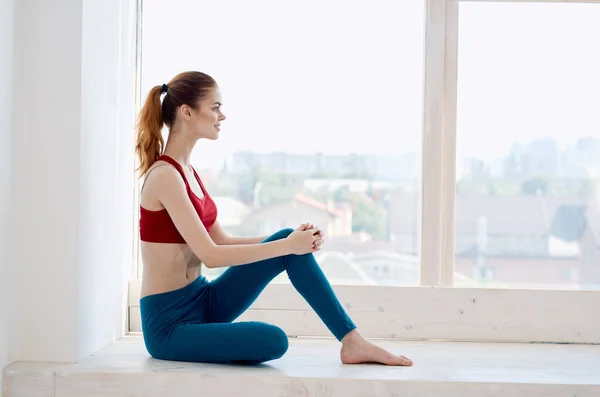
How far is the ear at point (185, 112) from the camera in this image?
103 inches

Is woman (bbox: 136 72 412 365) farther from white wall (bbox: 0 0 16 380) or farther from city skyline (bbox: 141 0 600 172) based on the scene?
city skyline (bbox: 141 0 600 172)

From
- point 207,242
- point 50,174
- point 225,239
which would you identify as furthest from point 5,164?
point 225,239

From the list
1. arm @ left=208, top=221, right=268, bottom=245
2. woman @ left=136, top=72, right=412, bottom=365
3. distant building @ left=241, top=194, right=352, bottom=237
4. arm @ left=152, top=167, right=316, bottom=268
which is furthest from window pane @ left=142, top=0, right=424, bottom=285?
arm @ left=152, top=167, right=316, bottom=268

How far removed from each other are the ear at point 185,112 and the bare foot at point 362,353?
0.90m

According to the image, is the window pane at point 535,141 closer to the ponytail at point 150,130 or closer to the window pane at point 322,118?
the window pane at point 322,118

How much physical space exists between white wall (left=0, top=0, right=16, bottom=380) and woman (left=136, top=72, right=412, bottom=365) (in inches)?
16.4

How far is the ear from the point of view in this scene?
261 centimetres

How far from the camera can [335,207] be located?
3.20 meters

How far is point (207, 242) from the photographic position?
2449mm

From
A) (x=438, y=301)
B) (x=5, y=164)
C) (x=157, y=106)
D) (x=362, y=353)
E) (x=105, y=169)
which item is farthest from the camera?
(x=438, y=301)

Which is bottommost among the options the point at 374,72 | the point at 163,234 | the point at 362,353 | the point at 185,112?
the point at 362,353

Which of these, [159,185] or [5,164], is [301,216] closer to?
[159,185]

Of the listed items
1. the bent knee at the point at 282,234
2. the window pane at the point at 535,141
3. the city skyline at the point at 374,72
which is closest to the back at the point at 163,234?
the bent knee at the point at 282,234

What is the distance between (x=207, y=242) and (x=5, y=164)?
2.19ft
